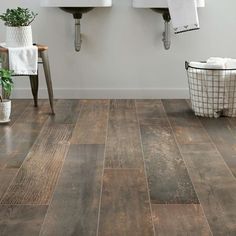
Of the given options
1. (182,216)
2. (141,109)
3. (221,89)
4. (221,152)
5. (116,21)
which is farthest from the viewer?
(116,21)

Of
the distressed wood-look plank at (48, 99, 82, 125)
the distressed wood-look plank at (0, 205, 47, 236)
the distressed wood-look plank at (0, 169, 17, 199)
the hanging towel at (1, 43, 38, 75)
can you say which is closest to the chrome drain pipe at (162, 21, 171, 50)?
the distressed wood-look plank at (48, 99, 82, 125)

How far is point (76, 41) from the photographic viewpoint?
13.5ft

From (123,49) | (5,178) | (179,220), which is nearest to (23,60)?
(123,49)

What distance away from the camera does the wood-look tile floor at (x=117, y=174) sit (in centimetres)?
192

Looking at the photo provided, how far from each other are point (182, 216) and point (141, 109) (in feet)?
6.46

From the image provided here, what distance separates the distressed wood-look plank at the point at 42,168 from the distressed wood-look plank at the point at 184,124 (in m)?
0.67

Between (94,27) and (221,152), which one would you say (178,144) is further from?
(94,27)

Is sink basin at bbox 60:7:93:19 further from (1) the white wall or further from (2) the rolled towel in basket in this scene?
(2) the rolled towel in basket

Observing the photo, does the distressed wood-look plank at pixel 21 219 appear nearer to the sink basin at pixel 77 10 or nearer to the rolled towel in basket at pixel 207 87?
the rolled towel in basket at pixel 207 87

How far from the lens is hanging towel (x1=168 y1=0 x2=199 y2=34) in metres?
3.73

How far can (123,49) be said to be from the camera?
4219mm

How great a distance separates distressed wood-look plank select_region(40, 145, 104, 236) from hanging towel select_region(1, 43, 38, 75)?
86 centimetres

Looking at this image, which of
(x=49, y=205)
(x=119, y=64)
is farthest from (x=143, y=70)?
(x=49, y=205)

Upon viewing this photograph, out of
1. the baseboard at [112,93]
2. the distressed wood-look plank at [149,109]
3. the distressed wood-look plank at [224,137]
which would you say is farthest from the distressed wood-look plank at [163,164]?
the baseboard at [112,93]
